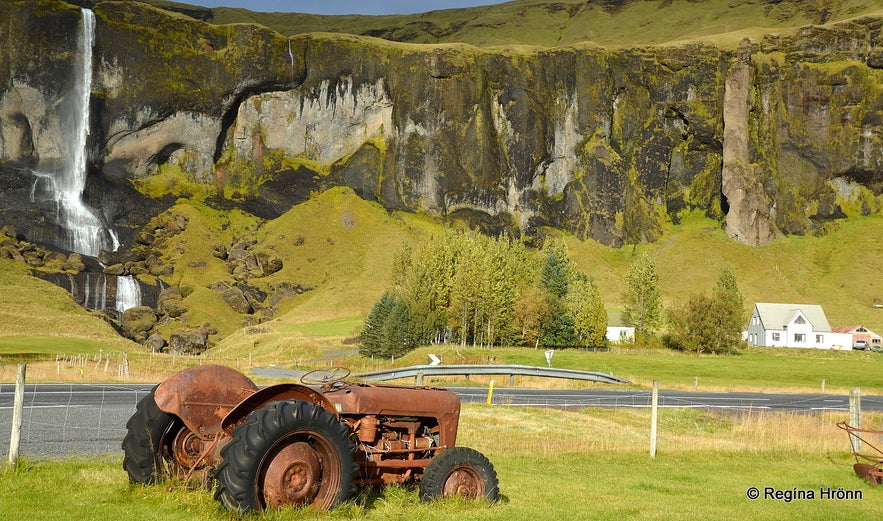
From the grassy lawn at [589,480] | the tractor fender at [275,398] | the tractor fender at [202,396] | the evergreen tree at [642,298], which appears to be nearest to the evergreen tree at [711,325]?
the evergreen tree at [642,298]

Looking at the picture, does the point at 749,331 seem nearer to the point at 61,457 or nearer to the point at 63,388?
the point at 63,388

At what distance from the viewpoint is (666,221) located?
193 m

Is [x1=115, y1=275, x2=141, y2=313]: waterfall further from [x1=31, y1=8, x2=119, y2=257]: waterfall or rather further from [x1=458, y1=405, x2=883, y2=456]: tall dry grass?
[x1=458, y1=405, x2=883, y2=456]: tall dry grass

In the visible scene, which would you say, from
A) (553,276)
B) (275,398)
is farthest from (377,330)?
(275,398)

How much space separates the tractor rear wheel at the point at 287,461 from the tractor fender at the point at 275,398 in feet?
1.38

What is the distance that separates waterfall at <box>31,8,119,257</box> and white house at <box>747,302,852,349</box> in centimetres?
11581

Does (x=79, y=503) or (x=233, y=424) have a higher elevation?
(x=233, y=424)

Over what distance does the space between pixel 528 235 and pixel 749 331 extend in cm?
7213

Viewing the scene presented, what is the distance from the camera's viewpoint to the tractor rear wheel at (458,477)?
11969mm

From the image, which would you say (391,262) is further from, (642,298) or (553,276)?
(642,298)

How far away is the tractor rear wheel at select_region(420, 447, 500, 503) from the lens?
39.3 feet

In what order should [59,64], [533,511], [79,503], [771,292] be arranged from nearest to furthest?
1. [79,503]
2. [533,511]
3. [771,292]
4. [59,64]

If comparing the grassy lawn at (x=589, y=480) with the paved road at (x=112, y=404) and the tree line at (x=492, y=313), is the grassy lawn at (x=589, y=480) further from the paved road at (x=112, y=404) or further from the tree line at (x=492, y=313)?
the tree line at (x=492, y=313)

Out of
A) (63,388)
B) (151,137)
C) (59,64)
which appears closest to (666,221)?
(151,137)
